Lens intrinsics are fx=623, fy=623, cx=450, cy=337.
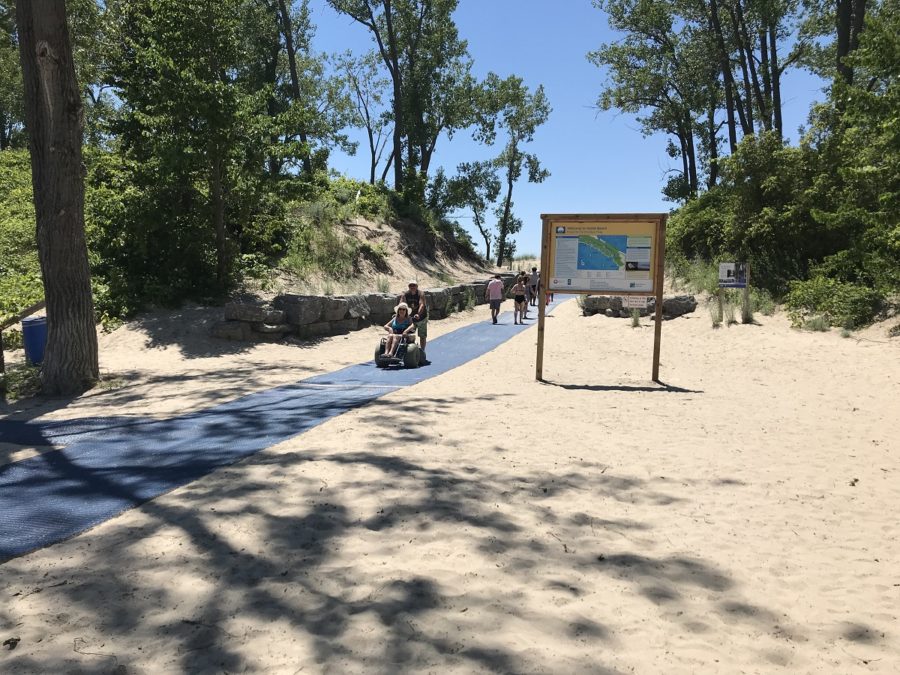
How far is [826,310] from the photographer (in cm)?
1478

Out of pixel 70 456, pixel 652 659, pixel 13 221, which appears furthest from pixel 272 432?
pixel 13 221

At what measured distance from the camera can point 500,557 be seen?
3.57 meters

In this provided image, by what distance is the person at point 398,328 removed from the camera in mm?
11234

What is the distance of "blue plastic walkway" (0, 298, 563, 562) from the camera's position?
4113 millimetres

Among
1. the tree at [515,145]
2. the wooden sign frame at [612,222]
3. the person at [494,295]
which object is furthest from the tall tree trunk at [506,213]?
the wooden sign frame at [612,222]

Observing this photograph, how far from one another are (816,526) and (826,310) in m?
12.5

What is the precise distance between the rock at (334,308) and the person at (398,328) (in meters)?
4.17

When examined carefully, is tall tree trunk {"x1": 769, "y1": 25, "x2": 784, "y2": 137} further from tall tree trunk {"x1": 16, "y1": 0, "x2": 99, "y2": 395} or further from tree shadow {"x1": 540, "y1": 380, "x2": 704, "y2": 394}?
tall tree trunk {"x1": 16, "y1": 0, "x2": 99, "y2": 395}

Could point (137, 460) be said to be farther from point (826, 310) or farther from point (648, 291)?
point (826, 310)

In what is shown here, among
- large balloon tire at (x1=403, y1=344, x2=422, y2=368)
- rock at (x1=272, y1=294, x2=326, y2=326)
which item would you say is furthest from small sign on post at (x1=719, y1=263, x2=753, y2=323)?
rock at (x1=272, y1=294, x2=326, y2=326)

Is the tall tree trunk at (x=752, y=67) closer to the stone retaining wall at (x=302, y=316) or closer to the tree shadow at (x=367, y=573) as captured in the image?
the stone retaining wall at (x=302, y=316)

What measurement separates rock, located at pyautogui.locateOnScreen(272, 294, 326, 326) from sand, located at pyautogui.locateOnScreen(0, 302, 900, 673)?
713cm

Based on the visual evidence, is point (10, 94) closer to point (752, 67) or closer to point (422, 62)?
point (422, 62)

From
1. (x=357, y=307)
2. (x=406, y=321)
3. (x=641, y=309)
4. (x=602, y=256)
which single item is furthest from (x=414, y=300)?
(x=641, y=309)
